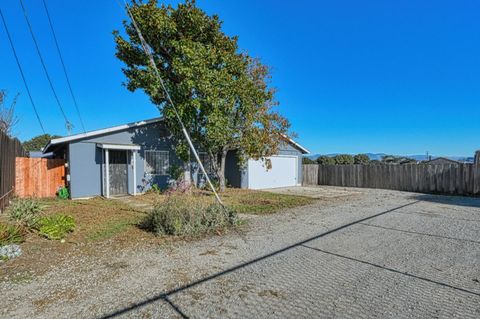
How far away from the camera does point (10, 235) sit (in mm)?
5004

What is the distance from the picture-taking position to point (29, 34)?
976cm

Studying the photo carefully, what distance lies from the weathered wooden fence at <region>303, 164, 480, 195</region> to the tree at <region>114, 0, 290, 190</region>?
7814mm

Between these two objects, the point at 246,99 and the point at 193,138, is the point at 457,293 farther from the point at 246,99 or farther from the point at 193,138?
the point at 193,138

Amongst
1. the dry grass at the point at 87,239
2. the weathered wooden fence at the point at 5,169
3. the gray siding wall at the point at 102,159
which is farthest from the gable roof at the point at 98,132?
the dry grass at the point at 87,239

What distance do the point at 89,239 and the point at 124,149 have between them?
729 centimetres

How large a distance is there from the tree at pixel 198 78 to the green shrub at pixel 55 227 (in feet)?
21.7

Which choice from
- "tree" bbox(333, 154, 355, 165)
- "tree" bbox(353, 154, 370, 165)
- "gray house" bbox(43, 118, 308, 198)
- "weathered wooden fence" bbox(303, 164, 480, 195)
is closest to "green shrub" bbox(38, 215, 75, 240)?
"gray house" bbox(43, 118, 308, 198)

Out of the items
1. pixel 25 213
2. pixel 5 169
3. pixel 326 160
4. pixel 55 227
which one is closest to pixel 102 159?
pixel 5 169

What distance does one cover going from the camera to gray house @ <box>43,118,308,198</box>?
11594 millimetres

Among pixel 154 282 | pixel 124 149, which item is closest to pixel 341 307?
pixel 154 282

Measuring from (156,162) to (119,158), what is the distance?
1.63 meters

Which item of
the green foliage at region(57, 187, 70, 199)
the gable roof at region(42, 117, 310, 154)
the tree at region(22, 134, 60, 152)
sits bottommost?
the green foliage at region(57, 187, 70, 199)

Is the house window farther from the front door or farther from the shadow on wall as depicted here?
the shadow on wall

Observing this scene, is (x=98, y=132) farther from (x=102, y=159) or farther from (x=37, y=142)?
(x=37, y=142)
